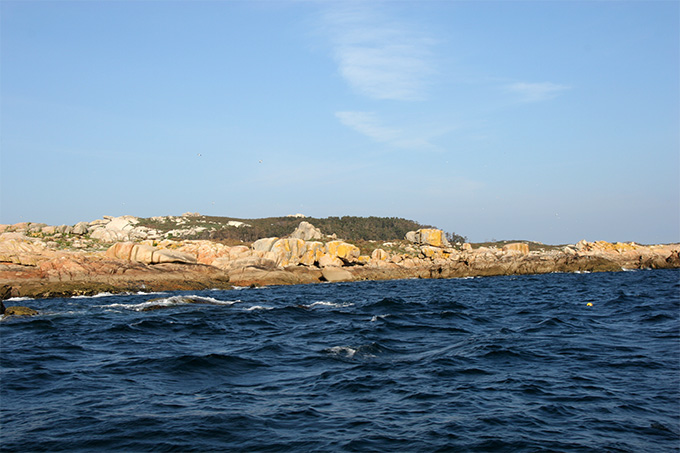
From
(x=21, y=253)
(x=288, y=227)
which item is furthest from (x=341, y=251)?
(x=288, y=227)

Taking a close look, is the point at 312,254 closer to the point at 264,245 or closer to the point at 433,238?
the point at 264,245

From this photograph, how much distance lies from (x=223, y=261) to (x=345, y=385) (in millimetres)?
49559

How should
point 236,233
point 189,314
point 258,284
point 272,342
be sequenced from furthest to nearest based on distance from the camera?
point 236,233
point 258,284
point 189,314
point 272,342

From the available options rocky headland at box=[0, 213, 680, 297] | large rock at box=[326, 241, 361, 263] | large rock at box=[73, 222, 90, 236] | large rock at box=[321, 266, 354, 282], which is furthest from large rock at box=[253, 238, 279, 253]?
large rock at box=[73, 222, 90, 236]

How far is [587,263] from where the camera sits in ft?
251

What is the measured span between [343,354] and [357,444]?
22.1ft

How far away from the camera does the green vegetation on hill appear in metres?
120

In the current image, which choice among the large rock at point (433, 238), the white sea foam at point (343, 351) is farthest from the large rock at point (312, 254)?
the white sea foam at point (343, 351)

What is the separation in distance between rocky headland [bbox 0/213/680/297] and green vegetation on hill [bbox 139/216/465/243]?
25.3 meters

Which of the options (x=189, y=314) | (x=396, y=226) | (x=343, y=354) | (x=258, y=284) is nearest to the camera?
(x=343, y=354)

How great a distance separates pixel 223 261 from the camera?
2306 inches

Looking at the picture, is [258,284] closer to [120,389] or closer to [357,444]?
[120,389]

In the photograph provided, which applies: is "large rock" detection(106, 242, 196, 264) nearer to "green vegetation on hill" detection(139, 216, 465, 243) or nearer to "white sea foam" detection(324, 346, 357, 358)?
"white sea foam" detection(324, 346, 357, 358)

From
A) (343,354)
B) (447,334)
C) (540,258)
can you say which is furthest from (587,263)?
(343,354)
